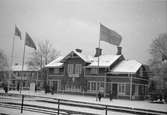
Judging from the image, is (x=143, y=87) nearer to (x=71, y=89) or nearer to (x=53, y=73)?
(x=71, y=89)

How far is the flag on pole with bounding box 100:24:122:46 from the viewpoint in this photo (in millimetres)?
25377

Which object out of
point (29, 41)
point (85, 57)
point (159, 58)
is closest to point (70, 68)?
point (85, 57)

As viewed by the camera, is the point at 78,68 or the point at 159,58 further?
the point at 78,68

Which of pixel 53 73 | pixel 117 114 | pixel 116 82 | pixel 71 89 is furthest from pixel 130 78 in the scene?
pixel 117 114

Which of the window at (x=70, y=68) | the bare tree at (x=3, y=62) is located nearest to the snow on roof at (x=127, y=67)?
the window at (x=70, y=68)

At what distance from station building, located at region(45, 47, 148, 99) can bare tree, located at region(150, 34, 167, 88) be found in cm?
308

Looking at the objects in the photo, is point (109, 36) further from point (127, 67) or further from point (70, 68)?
point (70, 68)

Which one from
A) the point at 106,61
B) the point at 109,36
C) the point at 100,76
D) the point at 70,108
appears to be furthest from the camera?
the point at 106,61

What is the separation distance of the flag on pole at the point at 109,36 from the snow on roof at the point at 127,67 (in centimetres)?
1531

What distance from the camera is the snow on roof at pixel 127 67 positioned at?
40984 mm

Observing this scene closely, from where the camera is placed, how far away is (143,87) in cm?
4369

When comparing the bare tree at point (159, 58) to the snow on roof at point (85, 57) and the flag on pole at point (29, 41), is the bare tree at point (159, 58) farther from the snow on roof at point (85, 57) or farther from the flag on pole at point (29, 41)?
the flag on pole at point (29, 41)

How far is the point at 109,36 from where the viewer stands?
85.3 ft

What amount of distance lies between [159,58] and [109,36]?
15.6 meters
